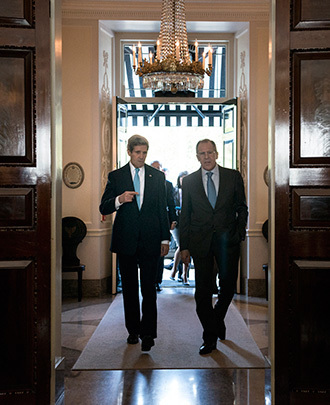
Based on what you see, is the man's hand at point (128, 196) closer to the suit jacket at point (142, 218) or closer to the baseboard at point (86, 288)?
the suit jacket at point (142, 218)

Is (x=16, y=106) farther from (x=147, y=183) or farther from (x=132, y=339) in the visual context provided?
(x=132, y=339)

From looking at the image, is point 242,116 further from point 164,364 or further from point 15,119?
point 15,119

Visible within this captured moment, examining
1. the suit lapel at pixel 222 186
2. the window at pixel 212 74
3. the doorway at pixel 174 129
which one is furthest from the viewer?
the window at pixel 212 74

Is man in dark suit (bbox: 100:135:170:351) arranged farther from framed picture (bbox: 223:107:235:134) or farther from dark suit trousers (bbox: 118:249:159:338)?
framed picture (bbox: 223:107:235:134)

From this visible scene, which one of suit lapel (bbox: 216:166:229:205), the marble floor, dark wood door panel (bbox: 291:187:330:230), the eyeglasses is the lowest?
the marble floor

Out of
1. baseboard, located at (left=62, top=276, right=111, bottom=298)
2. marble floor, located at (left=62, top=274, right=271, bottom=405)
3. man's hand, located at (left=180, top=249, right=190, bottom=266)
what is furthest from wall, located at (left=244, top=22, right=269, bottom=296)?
man's hand, located at (left=180, top=249, right=190, bottom=266)

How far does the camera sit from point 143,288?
4.68 meters

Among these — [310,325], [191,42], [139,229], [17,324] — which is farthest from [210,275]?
[191,42]

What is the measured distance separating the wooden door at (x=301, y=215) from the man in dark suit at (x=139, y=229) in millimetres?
1898

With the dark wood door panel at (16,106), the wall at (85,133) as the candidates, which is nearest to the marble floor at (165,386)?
the dark wood door panel at (16,106)

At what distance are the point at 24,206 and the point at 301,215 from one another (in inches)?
59.9

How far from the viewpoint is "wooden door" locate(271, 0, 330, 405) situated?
289 cm

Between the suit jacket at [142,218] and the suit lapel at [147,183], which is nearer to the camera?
the suit jacket at [142,218]

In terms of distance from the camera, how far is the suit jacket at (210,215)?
4.61 metres
